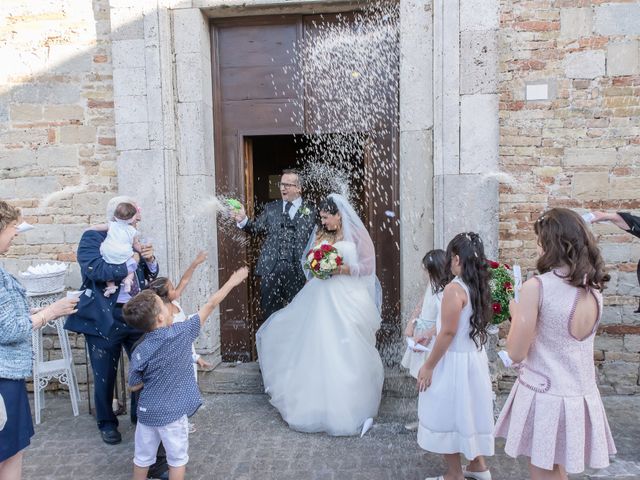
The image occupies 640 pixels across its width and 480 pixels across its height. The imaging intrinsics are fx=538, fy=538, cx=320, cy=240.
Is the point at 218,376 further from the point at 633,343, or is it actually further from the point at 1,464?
the point at 633,343

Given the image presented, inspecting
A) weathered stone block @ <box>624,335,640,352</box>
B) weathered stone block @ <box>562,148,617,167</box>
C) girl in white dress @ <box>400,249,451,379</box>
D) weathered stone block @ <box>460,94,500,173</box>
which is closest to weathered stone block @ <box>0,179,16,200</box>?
girl in white dress @ <box>400,249,451,379</box>

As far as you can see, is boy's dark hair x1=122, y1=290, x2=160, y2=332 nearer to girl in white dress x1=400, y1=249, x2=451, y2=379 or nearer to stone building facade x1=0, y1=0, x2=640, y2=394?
girl in white dress x1=400, y1=249, x2=451, y2=379

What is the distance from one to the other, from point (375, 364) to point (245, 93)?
121 inches

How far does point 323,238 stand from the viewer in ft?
16.2

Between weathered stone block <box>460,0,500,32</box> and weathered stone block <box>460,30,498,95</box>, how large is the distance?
61mm

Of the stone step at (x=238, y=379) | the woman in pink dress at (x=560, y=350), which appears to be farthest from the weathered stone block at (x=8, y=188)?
the woman in pink dress at (x=560, y=350)

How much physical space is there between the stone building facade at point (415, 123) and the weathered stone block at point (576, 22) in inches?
0.4

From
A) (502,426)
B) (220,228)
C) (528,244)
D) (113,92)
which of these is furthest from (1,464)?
(528,244)

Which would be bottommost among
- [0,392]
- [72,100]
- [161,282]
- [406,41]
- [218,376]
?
[218,376]

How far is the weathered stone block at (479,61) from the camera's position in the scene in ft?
16.0

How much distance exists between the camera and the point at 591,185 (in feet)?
16.6

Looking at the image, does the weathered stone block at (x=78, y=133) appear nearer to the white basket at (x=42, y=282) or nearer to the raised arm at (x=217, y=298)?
the white basket at (x=42, y=282)

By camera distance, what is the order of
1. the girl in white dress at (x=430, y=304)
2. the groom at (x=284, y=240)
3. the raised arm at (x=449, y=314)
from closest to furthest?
1. the raised arm at (x=449, y=314)
2. the girl in white dress at (x=430, y=304)
3. the groom at (x=284, y=240)

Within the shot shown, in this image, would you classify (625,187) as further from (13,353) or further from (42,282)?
(42,282)
